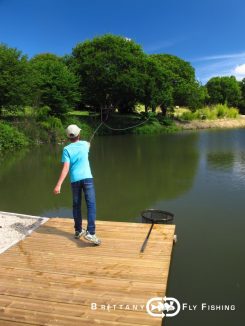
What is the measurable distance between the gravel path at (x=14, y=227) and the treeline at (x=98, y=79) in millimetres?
21092

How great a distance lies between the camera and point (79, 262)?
16.4 ft

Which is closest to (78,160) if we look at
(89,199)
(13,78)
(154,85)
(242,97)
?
(89,199)

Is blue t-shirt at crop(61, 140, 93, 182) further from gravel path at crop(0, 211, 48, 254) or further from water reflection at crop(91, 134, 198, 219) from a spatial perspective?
water reflection at crop(91, 134, 198, 219)

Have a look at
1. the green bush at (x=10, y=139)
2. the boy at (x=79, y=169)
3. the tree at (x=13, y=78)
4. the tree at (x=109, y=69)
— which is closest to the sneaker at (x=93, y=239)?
the boy at (x=79, y=169)

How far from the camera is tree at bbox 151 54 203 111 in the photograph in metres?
46.6

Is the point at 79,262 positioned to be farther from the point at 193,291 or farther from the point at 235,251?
the point at 235,251

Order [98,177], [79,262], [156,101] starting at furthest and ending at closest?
[156,101]
[98,177]
[79,262]

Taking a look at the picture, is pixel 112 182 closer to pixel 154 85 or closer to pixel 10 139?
pixel 10 139

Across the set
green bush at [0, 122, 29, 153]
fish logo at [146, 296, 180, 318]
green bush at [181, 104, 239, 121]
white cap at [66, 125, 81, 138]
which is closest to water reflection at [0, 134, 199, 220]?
green bush at [0, 122, 29, 153]

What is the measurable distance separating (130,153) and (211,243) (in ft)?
47.8

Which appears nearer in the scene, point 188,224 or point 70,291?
point 70,291

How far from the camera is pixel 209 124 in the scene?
4684 cm

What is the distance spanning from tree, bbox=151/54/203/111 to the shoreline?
127 inches

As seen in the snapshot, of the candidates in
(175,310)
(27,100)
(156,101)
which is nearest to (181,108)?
(156,101)
